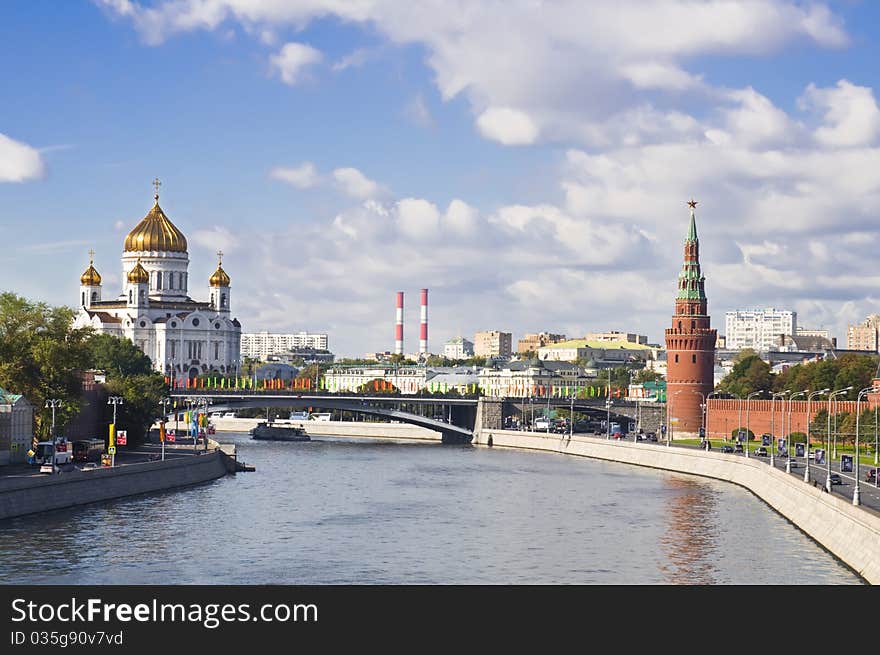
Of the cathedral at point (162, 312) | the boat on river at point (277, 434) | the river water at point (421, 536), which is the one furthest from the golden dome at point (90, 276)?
the river water at point (421, 536)

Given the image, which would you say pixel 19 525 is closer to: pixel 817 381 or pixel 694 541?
pixel 694 541

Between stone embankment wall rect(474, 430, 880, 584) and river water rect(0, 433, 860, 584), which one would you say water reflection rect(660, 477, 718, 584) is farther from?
stone embankment wall rect(474, 430, 880, 584)

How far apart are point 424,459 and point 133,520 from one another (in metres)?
49.4

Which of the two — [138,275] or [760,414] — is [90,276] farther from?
[760,414]

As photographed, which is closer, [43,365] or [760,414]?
[43,365]

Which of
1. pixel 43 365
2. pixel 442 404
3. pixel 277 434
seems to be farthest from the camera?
pixel 442 404

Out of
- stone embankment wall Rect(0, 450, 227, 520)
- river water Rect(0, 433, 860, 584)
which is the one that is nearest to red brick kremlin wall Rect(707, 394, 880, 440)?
river water Rect(0, 433, 860, 584)

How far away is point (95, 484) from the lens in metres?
66.0

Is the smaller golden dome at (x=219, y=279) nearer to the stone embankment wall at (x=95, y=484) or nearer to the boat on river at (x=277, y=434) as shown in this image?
the boat on river at (x=277, y=434)

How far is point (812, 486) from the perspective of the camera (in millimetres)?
61469

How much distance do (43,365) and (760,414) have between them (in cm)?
5799

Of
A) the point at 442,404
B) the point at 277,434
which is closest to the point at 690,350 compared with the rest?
the point at 442,404

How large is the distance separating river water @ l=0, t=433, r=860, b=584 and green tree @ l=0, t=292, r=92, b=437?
874 cm
